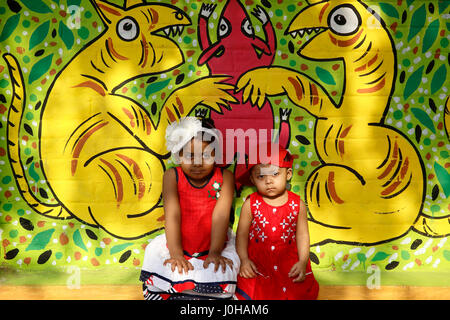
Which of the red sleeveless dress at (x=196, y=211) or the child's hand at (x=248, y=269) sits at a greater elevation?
the red sleeveless dress at (x=196, y=211)

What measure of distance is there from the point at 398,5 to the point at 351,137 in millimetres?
907

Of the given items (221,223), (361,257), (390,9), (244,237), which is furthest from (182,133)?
(390,9)

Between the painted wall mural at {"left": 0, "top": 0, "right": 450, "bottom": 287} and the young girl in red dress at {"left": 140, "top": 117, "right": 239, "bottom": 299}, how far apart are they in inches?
9.3

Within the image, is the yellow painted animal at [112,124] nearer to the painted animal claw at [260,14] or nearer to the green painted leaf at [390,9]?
the painted animal claw at [260,14]

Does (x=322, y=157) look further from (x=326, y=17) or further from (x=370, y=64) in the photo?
(x=326, y=17)

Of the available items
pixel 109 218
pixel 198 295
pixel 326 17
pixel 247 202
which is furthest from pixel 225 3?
pixel 198 295

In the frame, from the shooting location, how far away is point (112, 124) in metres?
3.08

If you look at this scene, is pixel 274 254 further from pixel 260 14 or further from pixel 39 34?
pixel 39 34

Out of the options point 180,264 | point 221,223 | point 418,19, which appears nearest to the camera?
point 180,264

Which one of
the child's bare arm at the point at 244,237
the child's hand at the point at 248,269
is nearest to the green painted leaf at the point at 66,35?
the child's bare arm at the point at 244,237

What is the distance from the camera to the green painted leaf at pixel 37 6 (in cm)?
304

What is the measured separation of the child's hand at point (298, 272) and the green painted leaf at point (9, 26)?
236 centimetres

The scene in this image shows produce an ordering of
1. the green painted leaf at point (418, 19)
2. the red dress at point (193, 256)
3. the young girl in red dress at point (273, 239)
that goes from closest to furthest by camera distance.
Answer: the red dress at point (193, 256)
the young girl in red dress at point (273, 239)
the green painted leaf at point (418, 19)

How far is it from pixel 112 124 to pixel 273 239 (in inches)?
50.8
